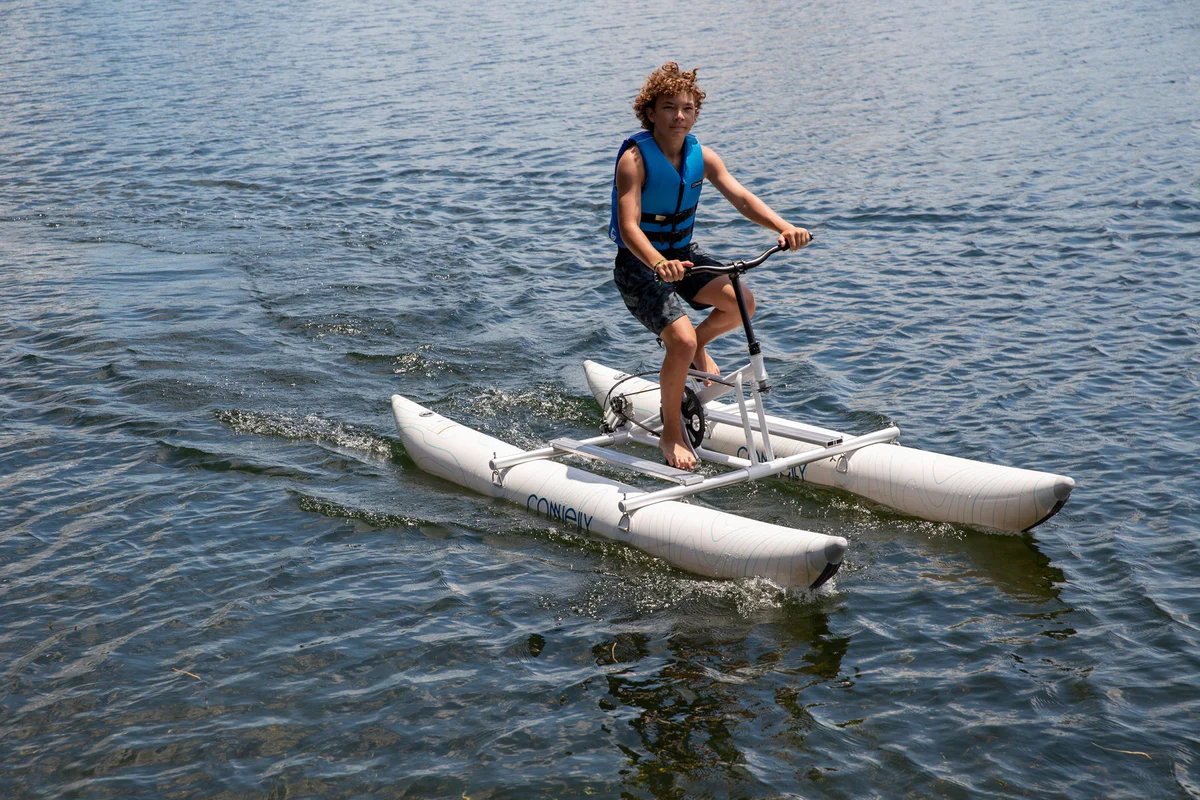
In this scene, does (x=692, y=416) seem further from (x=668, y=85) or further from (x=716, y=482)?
(x=668, y=85)

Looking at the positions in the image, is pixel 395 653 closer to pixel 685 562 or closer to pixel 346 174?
pixel 685 562

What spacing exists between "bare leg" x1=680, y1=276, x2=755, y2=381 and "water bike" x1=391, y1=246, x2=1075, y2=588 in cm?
19

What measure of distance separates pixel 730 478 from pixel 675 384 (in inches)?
31.5

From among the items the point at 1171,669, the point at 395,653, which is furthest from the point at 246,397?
the point at 1171,669

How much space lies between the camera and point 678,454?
7.88m

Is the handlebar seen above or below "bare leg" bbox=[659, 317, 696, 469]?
above

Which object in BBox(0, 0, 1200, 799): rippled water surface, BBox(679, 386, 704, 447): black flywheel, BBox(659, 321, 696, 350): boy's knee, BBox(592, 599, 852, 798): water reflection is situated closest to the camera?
BBox(592, 599, 852, 798): water reflection

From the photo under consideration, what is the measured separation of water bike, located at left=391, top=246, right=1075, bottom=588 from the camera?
6.89 meters

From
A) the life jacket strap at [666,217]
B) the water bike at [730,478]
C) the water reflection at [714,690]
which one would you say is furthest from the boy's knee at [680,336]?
the water reflection at [714,690]

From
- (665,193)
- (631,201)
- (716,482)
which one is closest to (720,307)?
(665,193)

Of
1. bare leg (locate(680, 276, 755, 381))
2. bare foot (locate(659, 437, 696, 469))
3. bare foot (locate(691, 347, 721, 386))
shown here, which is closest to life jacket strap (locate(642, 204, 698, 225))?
bare leg (locate(680, 276, 755, 381))

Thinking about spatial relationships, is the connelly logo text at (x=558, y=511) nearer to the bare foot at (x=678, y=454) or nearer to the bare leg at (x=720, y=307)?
the bare foot at (x=678, y=454)

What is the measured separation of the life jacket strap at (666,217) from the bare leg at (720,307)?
0.50 m

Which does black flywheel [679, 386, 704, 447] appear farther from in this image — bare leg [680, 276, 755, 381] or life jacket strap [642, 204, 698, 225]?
life jacket strap [642, 204, 698, 225]
